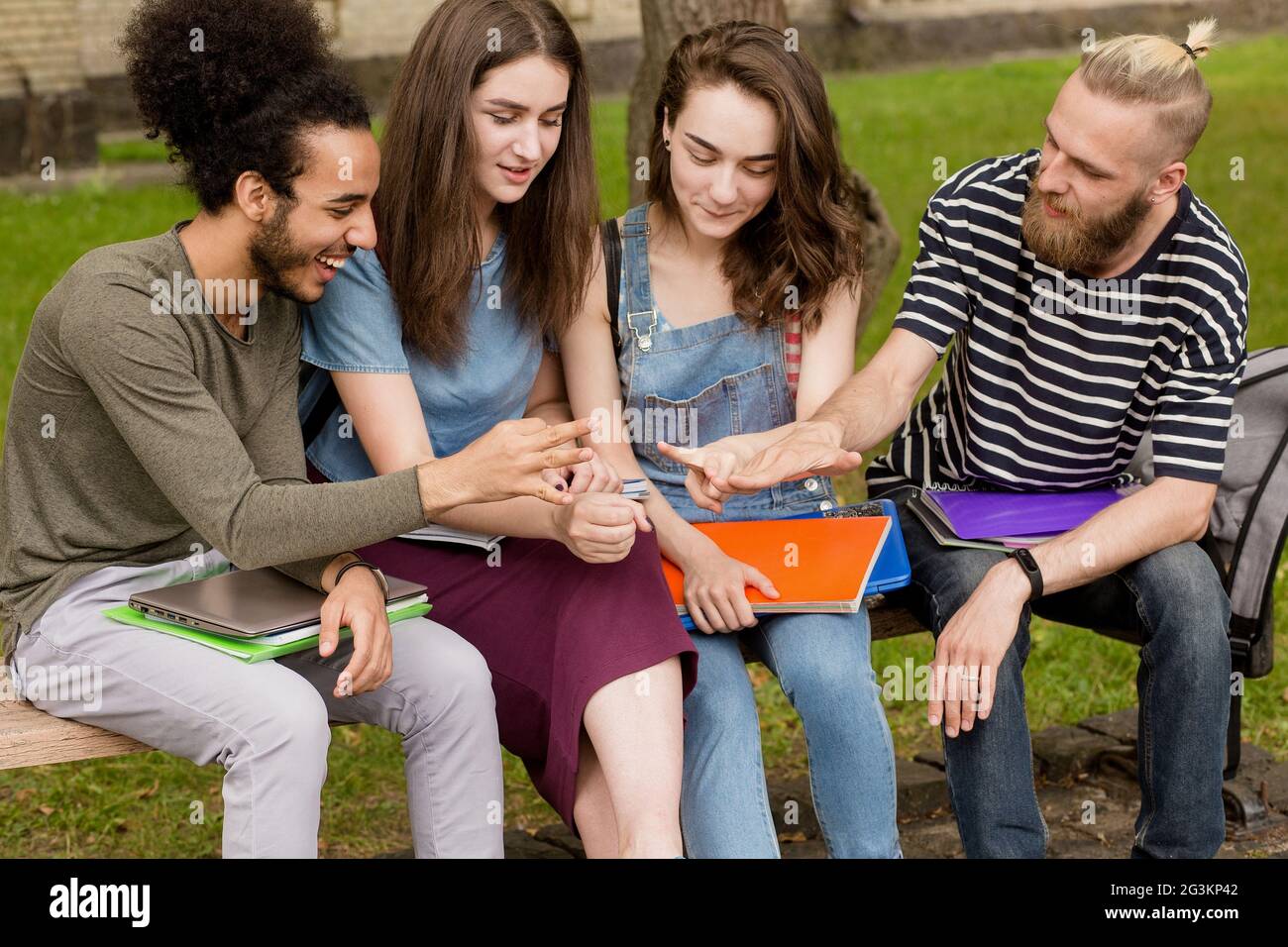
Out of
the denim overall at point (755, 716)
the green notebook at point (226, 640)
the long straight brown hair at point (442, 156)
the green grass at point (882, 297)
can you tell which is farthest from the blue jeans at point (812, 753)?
the green grass at point (882, 297)

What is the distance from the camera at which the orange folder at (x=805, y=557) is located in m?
2.97

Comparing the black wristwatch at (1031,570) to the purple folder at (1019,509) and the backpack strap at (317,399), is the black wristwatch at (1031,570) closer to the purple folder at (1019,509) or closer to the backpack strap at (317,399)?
the purple folder at (1019,509)

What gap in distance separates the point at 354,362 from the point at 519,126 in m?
0.56

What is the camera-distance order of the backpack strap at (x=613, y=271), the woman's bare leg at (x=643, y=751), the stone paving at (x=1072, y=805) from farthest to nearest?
the stone paving at (x=1072, y=805) → the backpack strap at (x=613, y=271) → the woman's bare leg at (x=643, y=751)

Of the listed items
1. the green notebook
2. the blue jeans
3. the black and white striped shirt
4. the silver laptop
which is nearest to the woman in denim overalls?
the blue jeans

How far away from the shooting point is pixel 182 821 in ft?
12.8

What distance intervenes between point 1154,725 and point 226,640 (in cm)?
178

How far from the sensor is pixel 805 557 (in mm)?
3111

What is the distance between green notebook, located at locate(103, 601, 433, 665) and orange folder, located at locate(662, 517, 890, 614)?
2.39ft

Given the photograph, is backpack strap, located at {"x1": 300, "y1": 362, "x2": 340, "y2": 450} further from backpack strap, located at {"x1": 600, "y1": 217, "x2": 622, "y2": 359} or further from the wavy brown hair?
the wavy brown hair

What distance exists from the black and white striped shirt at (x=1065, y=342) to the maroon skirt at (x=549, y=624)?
0.90m

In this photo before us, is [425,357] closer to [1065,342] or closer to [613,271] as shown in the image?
[613,271]

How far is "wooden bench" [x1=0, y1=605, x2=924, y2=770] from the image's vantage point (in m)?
Answer: 2.64
